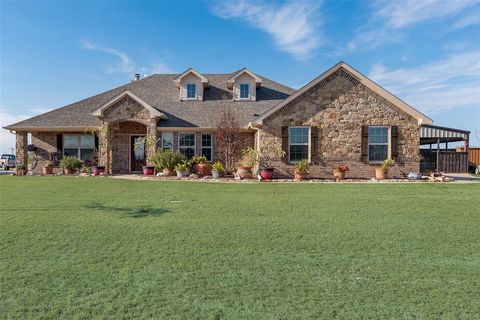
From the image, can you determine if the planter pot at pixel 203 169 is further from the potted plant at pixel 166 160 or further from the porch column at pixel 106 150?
the porch column at pixel 106 150

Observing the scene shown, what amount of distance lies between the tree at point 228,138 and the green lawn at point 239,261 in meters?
9.96

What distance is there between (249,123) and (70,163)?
1054 centimetres

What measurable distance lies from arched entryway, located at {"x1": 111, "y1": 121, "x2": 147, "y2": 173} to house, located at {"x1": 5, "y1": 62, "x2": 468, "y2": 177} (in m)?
0.06

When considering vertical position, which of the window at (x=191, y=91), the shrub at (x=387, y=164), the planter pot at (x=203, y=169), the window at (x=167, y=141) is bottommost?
the planter pot at (x=203, y=169)

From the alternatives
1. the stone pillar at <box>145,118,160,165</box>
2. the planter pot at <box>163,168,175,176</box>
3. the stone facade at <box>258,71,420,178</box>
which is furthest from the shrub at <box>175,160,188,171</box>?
the stone facade at <box>258,71,420,178</box>

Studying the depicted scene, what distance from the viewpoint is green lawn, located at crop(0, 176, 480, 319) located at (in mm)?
3156

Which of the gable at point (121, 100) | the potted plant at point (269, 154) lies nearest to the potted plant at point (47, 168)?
the gable at point (121, 100)

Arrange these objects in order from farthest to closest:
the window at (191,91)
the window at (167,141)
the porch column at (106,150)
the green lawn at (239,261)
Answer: the window at (191,91) → the window at (167,141) → the porch column at (106,150) → the green lawn at (239,261)

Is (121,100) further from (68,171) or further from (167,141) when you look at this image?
(68,171)

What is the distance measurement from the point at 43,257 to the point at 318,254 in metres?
3.85

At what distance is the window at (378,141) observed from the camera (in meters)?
16.5

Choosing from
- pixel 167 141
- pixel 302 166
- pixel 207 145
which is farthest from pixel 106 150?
pixel 302 166

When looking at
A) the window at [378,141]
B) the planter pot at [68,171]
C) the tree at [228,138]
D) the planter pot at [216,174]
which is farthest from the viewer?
the planter pot at [68,171]

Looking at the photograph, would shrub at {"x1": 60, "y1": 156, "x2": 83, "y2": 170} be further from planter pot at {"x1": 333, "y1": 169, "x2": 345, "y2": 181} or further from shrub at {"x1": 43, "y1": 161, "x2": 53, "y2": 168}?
planter pot at {"x1": 333, "y1": 169, "x2": 345, "y2": 181}
